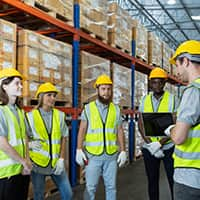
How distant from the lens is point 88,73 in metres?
6.90

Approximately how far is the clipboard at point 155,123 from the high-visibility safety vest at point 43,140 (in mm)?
1202

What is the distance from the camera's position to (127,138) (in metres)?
9.52

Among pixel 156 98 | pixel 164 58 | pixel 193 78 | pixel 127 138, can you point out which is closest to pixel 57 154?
pixel 156 98

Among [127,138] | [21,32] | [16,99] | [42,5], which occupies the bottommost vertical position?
[127,138]

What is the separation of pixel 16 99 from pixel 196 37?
25.9 m

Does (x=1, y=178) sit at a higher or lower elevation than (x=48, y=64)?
lower

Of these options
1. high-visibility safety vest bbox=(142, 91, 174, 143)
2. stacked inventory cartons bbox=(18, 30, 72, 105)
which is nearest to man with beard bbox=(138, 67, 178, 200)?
high-visibility safety vest bbox=(142, 91, 174, 143)

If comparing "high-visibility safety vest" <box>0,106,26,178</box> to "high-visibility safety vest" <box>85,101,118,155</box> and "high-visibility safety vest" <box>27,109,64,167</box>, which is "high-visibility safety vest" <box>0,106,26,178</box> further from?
"high-visibility safety vest" <box>85,101,118,155</box>

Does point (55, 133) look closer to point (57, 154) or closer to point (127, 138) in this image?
point (57, 154)

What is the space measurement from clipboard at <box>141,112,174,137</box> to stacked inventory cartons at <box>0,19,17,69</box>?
6.62 ft

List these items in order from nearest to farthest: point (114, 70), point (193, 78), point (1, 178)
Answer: point (193, 78) → point (1, 178) → point (114, 70)

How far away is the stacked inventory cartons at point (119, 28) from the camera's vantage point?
7965mm

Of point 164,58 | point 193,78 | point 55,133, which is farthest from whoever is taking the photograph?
point 164,58

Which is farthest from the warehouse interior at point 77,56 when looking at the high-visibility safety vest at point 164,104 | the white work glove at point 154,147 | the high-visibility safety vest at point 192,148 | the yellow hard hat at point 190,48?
the high-visibility safety vest at point 192,148
